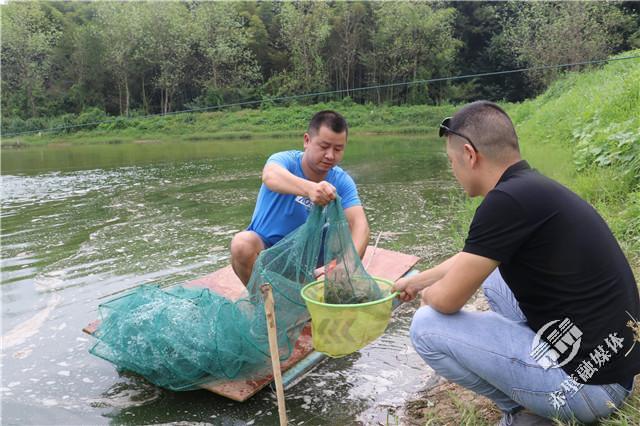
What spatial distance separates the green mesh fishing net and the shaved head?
97cm

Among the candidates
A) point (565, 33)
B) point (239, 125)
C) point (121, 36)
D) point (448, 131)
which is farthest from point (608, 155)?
point (121, 36)

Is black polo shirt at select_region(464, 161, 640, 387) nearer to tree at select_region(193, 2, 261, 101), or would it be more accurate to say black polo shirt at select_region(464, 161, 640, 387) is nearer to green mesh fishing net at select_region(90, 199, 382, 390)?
green mesh fishing net at select_region(90, 199, 382, 390)

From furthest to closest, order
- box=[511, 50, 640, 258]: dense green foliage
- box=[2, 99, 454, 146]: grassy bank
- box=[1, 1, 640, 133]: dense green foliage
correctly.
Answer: box=[1, 1, 640, 133]: dense green foliage
box=[2, 99, 454, 146]: grassy bank
box=[511, 50, 640, 258]: dense green foliage

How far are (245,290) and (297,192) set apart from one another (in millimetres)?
760

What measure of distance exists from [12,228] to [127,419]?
20.6ft

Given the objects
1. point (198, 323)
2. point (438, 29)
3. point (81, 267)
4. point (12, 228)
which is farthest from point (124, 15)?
point (198, 323)

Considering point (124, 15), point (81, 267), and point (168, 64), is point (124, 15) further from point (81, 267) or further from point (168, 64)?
point (81, 267)

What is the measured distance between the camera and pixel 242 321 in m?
2.92

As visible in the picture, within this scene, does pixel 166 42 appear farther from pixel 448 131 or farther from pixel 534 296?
pixel 534 296

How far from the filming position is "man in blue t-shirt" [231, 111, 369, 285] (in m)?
3.50

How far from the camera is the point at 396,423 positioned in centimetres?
260

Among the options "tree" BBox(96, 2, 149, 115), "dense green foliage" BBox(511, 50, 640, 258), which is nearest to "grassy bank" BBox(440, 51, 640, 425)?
"dense green foliage" BBox(511, 50, 640, 258)

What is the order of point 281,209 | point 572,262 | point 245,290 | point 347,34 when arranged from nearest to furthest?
1. point 572,262
2. point 245,290
3. point 281,209
4. point 347,34

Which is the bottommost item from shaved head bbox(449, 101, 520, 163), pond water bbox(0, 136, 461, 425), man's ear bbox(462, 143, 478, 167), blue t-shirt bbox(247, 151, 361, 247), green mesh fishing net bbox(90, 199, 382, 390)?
pond water bbox(0, 136, 461, 425)
